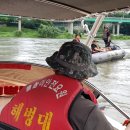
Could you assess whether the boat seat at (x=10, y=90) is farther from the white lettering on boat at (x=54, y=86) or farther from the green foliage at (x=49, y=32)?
the green foliage at (x=49, y=32)

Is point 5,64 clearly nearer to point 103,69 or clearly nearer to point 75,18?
point 75,18

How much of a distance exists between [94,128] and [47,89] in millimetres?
353

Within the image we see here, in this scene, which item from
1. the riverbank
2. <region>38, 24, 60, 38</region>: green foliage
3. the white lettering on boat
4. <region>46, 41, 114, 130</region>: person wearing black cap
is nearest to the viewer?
<region>46, 41, 114, 130</region>: person wearing black cap

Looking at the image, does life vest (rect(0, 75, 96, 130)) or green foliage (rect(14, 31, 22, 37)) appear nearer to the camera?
life vest (rect(0, 75, 96, 130))

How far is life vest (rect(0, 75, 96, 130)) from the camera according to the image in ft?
6.53

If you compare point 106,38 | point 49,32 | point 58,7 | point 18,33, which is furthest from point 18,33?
point 58,7

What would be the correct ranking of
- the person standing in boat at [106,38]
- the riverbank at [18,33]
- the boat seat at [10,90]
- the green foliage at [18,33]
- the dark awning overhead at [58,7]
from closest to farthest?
the dark awning overhead at [58,7], the boat seat at [10,90], the person standing in boat at [106,38], the green foliage at [18,33], the riverbank at [18,33]

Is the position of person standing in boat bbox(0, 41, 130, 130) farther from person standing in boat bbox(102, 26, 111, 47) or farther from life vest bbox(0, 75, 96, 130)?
person standing in boat bbox(102, 26, 111, 47)

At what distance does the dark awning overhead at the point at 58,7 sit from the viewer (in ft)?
11.0

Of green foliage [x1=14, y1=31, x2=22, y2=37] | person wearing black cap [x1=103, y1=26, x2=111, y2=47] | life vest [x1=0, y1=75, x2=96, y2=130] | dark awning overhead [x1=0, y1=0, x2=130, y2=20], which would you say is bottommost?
green foliage [x1=14, y1=31, x2=22, y2=37]

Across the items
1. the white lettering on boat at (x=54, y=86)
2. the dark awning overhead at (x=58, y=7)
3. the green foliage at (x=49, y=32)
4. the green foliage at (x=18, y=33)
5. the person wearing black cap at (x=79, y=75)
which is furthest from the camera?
the green foliage at (x=18, y=33)

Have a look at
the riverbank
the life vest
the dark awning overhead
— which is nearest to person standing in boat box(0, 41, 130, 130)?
the life vest

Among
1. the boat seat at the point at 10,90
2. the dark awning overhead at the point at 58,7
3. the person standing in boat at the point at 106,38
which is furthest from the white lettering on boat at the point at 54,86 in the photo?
the person standing in boat at the point at 106,38

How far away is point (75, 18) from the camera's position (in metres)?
4.33
